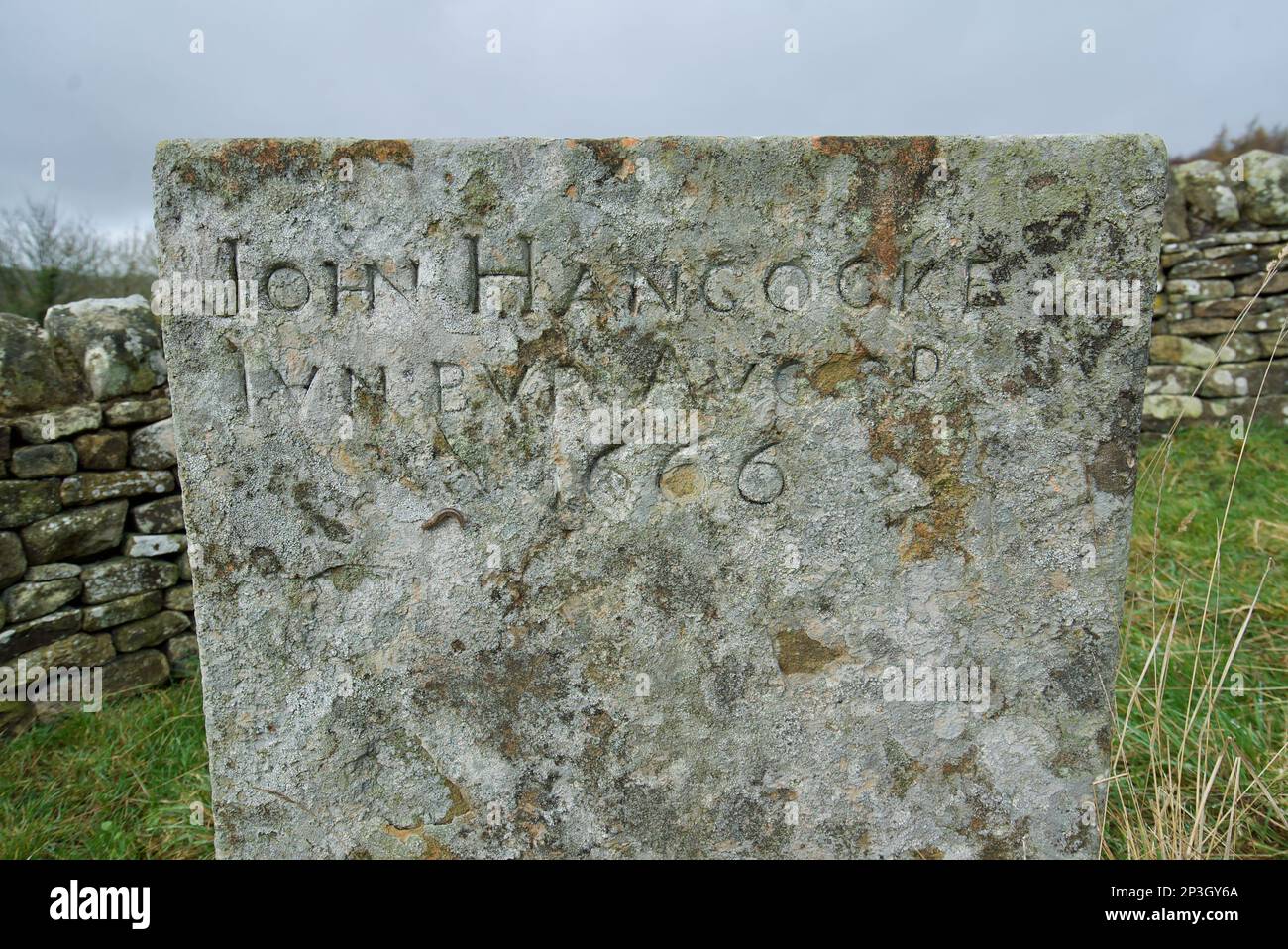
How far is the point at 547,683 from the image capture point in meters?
1.81

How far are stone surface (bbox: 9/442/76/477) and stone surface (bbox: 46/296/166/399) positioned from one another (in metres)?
0.25

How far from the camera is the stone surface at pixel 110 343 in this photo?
10.5 ft

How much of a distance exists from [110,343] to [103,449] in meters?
0.42

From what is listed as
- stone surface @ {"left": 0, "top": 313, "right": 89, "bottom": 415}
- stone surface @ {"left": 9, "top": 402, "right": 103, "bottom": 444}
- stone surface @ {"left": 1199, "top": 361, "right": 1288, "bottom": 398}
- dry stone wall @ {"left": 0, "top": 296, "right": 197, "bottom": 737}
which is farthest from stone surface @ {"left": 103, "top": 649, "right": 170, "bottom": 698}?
stone surface @ {"left": 1199, "top": 361, "right": 1288, "bottom": 398}

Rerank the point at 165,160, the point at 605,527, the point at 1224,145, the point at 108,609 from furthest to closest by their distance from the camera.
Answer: the point at 1224,145
the point at 108,609
the point at 605,527
the point at 165,160

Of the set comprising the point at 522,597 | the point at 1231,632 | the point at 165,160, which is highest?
the point at 165,160

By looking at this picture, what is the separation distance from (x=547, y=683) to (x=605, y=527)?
1.23 feet

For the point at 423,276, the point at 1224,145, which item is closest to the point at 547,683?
the point at 423,276

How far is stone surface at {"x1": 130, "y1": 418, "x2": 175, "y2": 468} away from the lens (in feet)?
11.0

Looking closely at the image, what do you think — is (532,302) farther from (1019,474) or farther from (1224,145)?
(1224,145)

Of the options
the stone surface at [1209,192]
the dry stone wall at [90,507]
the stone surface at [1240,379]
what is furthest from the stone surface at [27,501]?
the stone surface at [1209,192]

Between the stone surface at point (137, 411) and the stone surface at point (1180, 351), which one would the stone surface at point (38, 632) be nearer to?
the stone surface at point (137, 411)

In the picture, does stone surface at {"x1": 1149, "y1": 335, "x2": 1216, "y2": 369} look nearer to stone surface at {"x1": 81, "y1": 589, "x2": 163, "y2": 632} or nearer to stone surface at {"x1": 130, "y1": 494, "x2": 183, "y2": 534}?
stone surface at {"x1": 130, "y1": 494, "x2": 183, "y2": 534}

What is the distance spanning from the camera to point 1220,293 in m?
5.75
